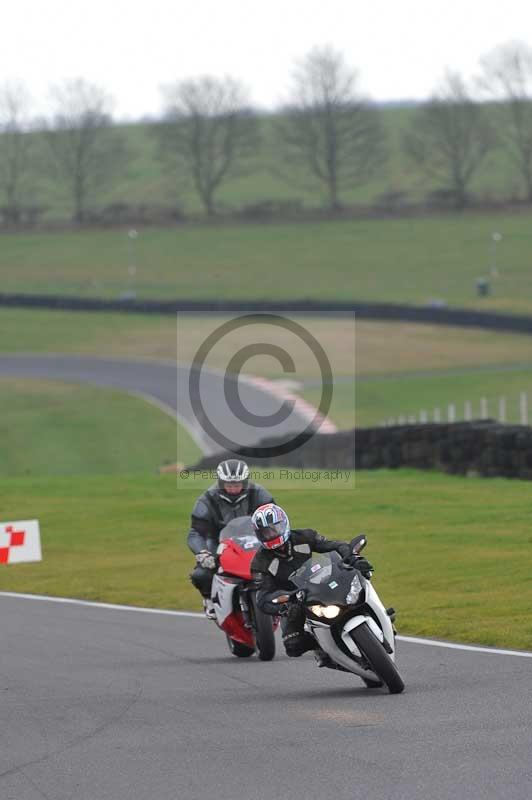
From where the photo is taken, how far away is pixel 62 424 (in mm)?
43000

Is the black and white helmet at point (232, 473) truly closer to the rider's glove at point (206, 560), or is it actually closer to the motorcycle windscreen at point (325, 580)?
the rider's glove at point (206, 560)

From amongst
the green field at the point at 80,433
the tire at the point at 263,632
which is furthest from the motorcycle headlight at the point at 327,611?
the green field at the point at 80,433

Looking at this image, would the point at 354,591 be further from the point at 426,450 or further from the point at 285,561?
the point at 426,450

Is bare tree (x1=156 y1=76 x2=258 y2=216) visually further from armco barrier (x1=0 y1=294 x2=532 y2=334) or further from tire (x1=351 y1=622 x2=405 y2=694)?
tire (x1=351 y1=622 x2=405 y2=694)

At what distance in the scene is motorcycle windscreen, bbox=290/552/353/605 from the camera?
953 centimetres

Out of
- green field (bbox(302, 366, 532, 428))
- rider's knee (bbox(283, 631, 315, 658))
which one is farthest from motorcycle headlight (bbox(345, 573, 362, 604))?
green field (bbox(302, 366, 532, 428))

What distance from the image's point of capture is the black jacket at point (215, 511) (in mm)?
12680

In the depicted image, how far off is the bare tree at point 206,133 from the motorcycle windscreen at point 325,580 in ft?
340

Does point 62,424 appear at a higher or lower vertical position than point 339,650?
lower

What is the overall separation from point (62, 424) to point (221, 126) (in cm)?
7863

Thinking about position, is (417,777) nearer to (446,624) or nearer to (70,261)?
(446,624)

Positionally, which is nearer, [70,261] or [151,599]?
[151,599]

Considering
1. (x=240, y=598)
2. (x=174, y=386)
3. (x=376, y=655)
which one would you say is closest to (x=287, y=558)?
(x=240, y=598)

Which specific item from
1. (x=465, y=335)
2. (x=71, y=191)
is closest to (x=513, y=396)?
(x=465, y=335)
